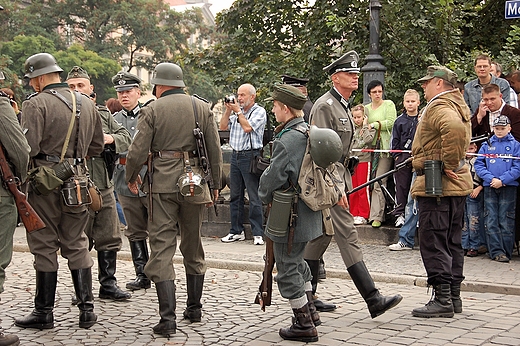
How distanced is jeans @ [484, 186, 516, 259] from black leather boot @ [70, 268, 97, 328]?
5071mm

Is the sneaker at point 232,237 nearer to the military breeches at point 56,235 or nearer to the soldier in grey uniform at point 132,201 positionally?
the soldier in grey uniform at point 132,201

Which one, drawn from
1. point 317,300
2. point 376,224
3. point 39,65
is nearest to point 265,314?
point 317,300

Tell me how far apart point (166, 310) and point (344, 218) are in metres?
1.67

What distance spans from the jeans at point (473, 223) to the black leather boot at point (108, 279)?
4432 millimetres

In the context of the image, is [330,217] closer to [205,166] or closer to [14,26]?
[205,166]

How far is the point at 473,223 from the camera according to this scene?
392 inches

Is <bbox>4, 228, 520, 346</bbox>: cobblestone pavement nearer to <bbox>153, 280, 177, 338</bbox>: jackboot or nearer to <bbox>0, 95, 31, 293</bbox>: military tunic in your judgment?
<bbox>153, 280, 177, 338</bbox>: jackboot

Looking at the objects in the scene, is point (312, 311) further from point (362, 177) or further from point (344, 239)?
point (362, 177)

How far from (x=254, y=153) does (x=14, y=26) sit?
38.4 meters

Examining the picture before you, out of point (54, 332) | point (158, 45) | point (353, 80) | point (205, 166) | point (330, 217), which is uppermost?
point (158, 45)

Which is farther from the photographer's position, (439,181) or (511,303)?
(511,303)

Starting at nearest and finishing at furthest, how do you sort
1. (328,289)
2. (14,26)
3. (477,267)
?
1. (328,289)
2. (477,267)
3. (14,26)

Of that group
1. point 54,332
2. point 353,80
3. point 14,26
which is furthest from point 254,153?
point 14,26

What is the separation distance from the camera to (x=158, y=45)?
5212 centimetres
